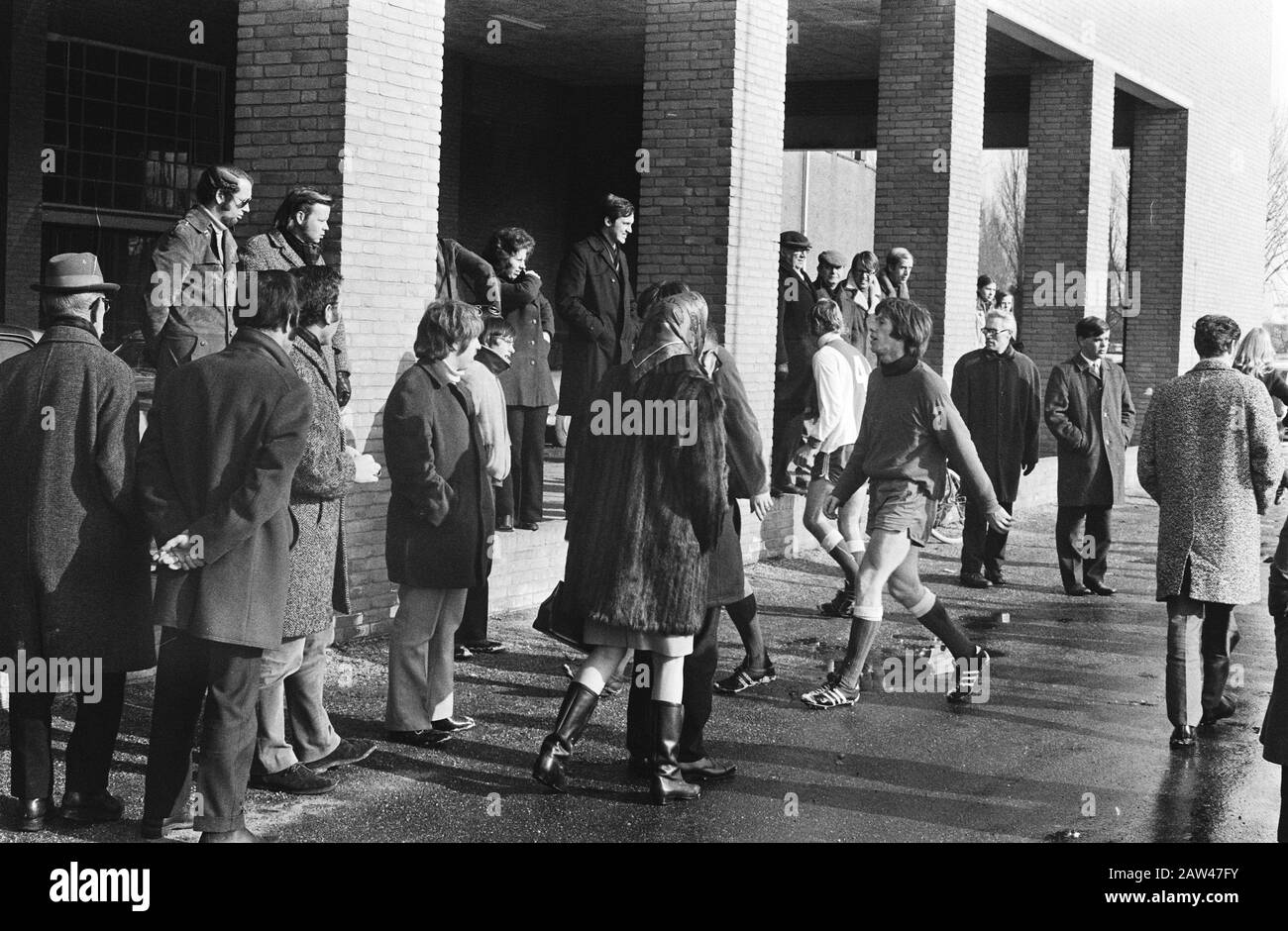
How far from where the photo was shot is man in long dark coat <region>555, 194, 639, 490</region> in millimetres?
11133

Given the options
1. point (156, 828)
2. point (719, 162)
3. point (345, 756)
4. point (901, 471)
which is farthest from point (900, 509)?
point (719, 162)

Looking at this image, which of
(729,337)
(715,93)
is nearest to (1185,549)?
(729,337)

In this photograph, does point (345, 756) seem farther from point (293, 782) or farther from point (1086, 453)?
point (1086, 453)

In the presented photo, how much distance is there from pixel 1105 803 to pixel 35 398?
4.28 m

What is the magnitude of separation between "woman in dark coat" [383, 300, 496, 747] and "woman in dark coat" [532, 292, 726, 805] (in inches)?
29.5

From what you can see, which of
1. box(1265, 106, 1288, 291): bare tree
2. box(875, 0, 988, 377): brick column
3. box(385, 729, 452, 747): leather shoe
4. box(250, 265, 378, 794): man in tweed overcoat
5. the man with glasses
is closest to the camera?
box(250, 265, 378, 794): man in tweed overcoat

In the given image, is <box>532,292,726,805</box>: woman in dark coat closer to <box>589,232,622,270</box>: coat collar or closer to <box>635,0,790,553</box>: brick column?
<box>589,232,622,270</box>: coat collar

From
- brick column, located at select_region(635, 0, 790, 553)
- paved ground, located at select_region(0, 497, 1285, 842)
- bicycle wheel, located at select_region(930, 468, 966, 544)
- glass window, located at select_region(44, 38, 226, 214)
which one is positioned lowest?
paved ground, located at select_region(0, 497, 1285, 842)

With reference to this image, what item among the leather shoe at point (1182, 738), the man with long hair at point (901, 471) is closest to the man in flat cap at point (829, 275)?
the man with long hair at point (901, 471)

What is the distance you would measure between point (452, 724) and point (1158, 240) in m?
19.5

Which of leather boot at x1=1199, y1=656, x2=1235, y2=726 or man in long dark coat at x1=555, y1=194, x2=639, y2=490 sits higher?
man in long dark coat at x1=555, y1=194, x2=639, y2=490

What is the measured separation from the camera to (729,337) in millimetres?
12664

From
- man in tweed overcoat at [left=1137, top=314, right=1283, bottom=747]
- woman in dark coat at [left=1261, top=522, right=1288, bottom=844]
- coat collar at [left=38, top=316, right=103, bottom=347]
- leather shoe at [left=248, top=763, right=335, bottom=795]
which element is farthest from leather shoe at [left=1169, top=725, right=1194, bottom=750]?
coat collar at [left=38, top=316, right=103, bottom=347]

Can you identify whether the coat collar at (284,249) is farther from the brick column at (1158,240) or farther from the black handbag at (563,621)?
the brick column at (1158,240)
